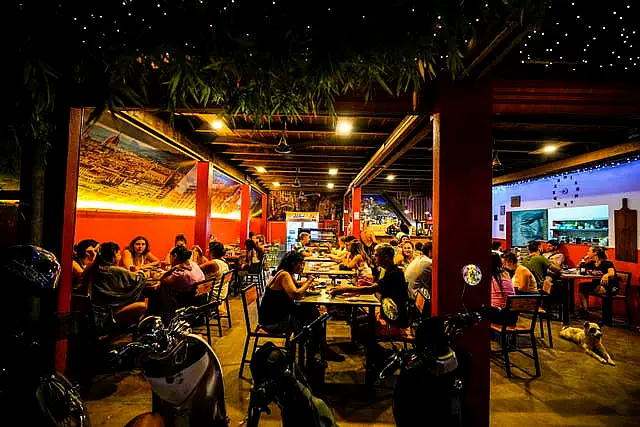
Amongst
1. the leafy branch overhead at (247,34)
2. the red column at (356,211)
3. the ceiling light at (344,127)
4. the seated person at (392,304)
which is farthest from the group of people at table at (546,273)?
the red column at (356,211)

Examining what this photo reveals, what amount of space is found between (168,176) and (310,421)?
8.13 metres

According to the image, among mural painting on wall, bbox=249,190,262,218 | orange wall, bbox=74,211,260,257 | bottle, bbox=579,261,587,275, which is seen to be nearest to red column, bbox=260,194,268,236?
mural painting on wall, bbox=249,190,262,218

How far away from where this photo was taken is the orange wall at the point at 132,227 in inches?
238

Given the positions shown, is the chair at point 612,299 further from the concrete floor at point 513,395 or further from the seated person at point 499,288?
the seated person at point 499,288

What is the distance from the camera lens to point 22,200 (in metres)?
3.03

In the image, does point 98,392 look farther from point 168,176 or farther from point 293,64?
point 168,176

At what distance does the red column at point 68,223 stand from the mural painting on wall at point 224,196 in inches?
286

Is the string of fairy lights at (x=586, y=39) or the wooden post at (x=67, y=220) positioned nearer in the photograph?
the string of fairy lights at (x=586, y=39)

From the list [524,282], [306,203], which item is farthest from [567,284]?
[306,203]

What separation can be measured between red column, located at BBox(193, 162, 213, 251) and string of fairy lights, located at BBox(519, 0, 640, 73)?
6.00 m

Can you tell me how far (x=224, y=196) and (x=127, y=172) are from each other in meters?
5.64

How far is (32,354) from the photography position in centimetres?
142

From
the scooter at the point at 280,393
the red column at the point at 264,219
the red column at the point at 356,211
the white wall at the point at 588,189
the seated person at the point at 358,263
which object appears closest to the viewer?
the scooter at the point at 280,393

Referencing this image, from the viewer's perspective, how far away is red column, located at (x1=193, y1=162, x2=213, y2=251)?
7188 millimetres
